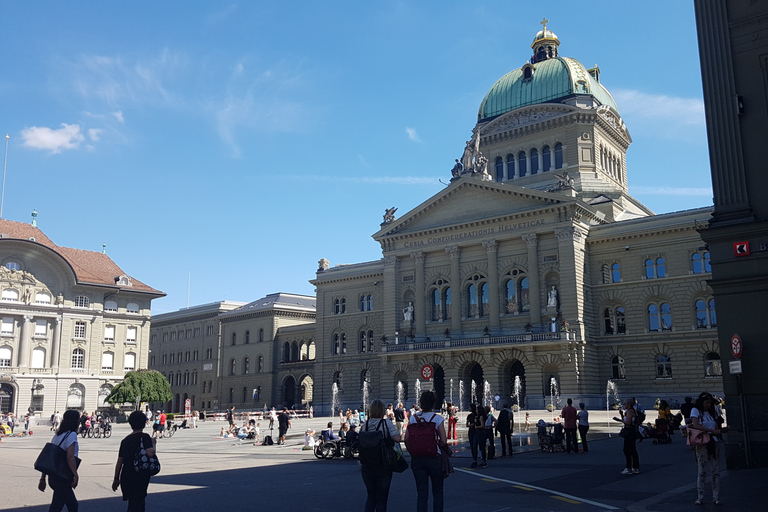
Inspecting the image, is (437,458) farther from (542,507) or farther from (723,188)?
(723,188)

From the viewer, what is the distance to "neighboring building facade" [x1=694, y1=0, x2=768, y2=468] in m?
18.1

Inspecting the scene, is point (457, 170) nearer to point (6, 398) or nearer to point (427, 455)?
point (6, 398)

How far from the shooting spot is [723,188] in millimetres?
19609

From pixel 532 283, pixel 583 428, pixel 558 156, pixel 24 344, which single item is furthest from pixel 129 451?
pixel 558 156

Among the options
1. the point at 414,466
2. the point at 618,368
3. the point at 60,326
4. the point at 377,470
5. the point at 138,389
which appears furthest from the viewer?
the point at 60,326

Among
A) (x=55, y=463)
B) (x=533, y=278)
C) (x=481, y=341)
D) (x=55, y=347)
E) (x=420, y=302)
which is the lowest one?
(x=55, y=463)

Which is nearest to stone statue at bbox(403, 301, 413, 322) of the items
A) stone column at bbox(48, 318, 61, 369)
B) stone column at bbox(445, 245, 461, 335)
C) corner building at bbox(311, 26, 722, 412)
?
corner building at bbox(311, 26, 722, 412)

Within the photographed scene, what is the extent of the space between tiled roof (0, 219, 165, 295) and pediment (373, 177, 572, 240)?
28.0 m

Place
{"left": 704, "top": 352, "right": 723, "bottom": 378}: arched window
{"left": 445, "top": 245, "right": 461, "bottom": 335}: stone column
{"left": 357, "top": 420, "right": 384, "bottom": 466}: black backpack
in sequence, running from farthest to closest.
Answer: {"left": 445, "top": 245, "right": 461, "bottom": 335}: stone column → {"left": 704, "top": 352, "right": 723, "bottom": 378}: arched window → {"left": 357, "top": 420, "right": 384, "bottom": 466}: black backpack

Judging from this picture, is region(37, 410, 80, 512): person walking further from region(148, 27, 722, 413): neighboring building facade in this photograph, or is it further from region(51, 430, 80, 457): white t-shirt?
region(148, 27, 722, 413): neighboring building facade

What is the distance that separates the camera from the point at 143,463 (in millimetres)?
10031

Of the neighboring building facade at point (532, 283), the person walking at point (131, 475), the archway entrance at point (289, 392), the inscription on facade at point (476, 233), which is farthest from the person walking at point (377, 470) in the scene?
the archway entrance at point (289, 392)

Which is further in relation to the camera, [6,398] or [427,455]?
[6,398]

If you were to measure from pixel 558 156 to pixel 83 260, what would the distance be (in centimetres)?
5021
